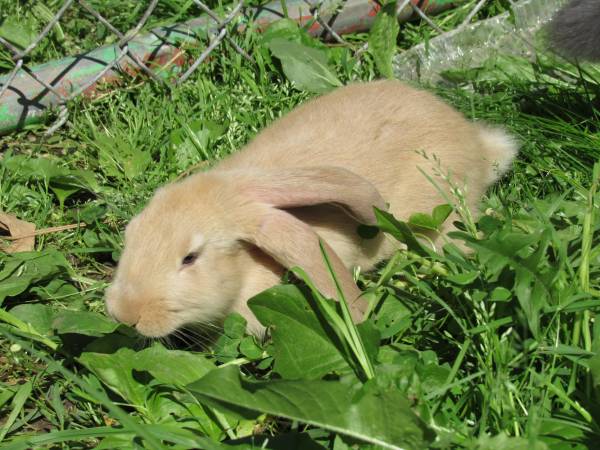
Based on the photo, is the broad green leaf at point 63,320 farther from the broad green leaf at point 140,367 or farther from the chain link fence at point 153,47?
the chain link fence at point 153,47

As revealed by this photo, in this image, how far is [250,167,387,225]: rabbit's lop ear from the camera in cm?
260

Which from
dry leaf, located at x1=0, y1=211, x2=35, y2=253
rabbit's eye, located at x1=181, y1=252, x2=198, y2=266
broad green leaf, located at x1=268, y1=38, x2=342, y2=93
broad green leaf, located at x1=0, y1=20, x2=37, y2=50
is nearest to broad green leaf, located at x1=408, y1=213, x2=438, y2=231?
rabbit's eye, located at x1=181, y1=252, x2=198, y2=266

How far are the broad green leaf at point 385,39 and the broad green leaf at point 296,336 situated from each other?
196cm

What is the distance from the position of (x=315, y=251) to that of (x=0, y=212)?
135 centimetres

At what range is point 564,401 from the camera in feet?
6.82

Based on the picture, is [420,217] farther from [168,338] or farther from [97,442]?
[97,442]

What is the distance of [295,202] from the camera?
2.64 m

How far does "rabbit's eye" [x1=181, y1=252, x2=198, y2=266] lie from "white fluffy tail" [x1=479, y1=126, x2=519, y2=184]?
1.25 meters

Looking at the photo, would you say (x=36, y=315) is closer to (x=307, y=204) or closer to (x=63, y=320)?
(x=63, y=320)

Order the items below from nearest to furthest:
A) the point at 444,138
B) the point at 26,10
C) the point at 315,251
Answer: the point at 315,251 → the point at 444,138 → the point at 26,10

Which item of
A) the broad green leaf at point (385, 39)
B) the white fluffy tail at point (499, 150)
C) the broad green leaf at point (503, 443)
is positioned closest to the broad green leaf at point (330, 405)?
the broad green leaf at point (503, 443)

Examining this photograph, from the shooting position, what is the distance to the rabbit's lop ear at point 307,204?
8.29ft

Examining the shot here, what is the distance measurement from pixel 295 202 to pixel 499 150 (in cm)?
110

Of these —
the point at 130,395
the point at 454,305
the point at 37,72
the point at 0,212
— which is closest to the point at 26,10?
the point at 37,72
